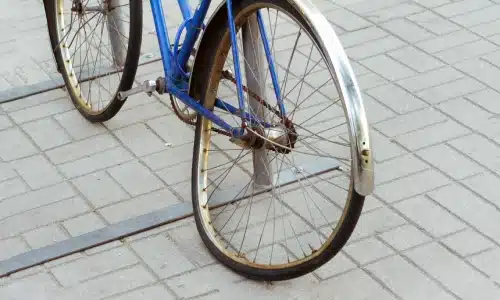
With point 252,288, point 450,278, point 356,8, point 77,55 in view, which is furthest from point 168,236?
point 356,8

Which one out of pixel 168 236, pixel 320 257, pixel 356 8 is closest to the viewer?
pixel 320 257

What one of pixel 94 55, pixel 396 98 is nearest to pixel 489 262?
pixel 396 98

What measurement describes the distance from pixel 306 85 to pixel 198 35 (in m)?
1.33

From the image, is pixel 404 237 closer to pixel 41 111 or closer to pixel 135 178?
pixel 135 178

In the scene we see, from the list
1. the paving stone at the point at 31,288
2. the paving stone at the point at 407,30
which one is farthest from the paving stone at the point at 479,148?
the paving stone at the point at 31,288

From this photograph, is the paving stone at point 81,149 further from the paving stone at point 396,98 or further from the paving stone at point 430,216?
the paving stone at point 430,216

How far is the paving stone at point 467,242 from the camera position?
4242mm

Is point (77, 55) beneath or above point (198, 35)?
beneath

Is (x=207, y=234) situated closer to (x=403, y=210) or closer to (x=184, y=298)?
(x=184, y=298)

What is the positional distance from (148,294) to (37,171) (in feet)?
3.79

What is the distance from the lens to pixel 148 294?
13.4ft

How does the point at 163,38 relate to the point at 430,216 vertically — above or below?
above

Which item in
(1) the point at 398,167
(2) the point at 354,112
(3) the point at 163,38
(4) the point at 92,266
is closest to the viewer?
(2) the point at 354,112

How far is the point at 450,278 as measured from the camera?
13.4 feet
